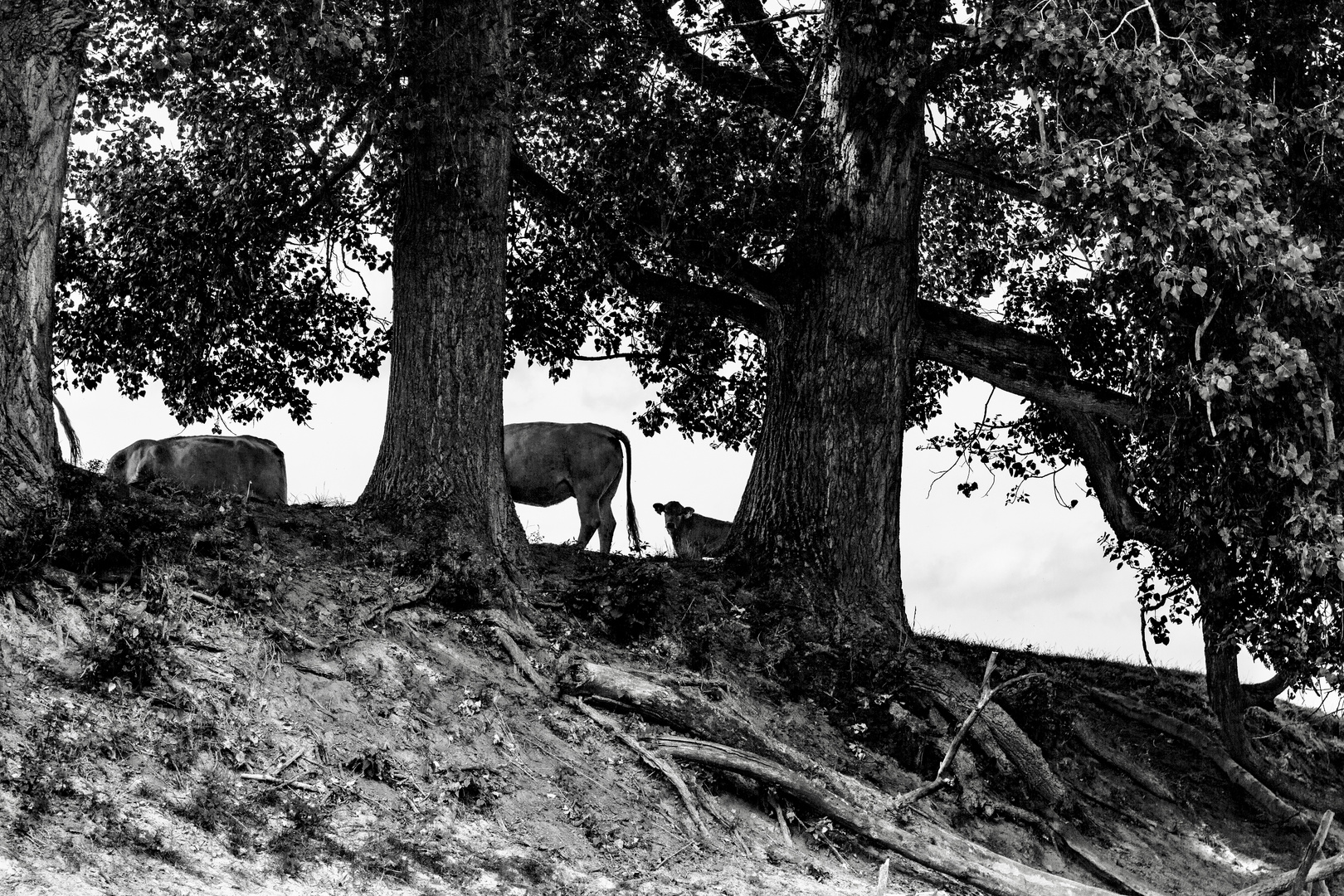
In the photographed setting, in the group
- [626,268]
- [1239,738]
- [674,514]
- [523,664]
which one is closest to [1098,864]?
[1239,738]

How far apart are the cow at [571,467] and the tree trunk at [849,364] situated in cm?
551

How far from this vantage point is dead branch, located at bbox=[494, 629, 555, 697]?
12156mm

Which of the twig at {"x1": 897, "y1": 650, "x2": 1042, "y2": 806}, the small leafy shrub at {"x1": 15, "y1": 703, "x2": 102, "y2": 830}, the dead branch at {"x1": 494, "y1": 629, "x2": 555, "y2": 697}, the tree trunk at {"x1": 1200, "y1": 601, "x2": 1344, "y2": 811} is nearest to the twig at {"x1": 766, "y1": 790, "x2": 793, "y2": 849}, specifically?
the twig at {"x1": 897, "y1": 650, "x2": 1042, "y2": 806}

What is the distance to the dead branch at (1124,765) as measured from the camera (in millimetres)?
16203

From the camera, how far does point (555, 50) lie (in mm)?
16516

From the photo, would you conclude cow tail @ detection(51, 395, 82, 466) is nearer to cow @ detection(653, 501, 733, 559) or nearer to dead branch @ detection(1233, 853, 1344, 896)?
cow @ detection(653, 501, 733, 559)

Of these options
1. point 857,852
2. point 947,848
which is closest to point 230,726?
point 857,852

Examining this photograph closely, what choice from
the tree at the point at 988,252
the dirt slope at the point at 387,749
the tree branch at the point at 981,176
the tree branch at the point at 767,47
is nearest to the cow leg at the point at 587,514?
the tree at the point at 988,252

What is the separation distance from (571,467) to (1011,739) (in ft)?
31.3

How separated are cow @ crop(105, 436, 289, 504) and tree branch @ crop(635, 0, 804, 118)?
26.7 ft

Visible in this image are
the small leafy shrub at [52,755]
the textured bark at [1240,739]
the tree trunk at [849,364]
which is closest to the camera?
the small leafy shrub at [52,755]

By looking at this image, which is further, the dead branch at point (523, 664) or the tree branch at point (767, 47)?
the tree branch at point (767, 47)

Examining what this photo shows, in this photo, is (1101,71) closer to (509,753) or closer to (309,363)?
(509,753)

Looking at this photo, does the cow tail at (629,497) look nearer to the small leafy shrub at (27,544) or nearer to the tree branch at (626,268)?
the tree branch at (626,268)
